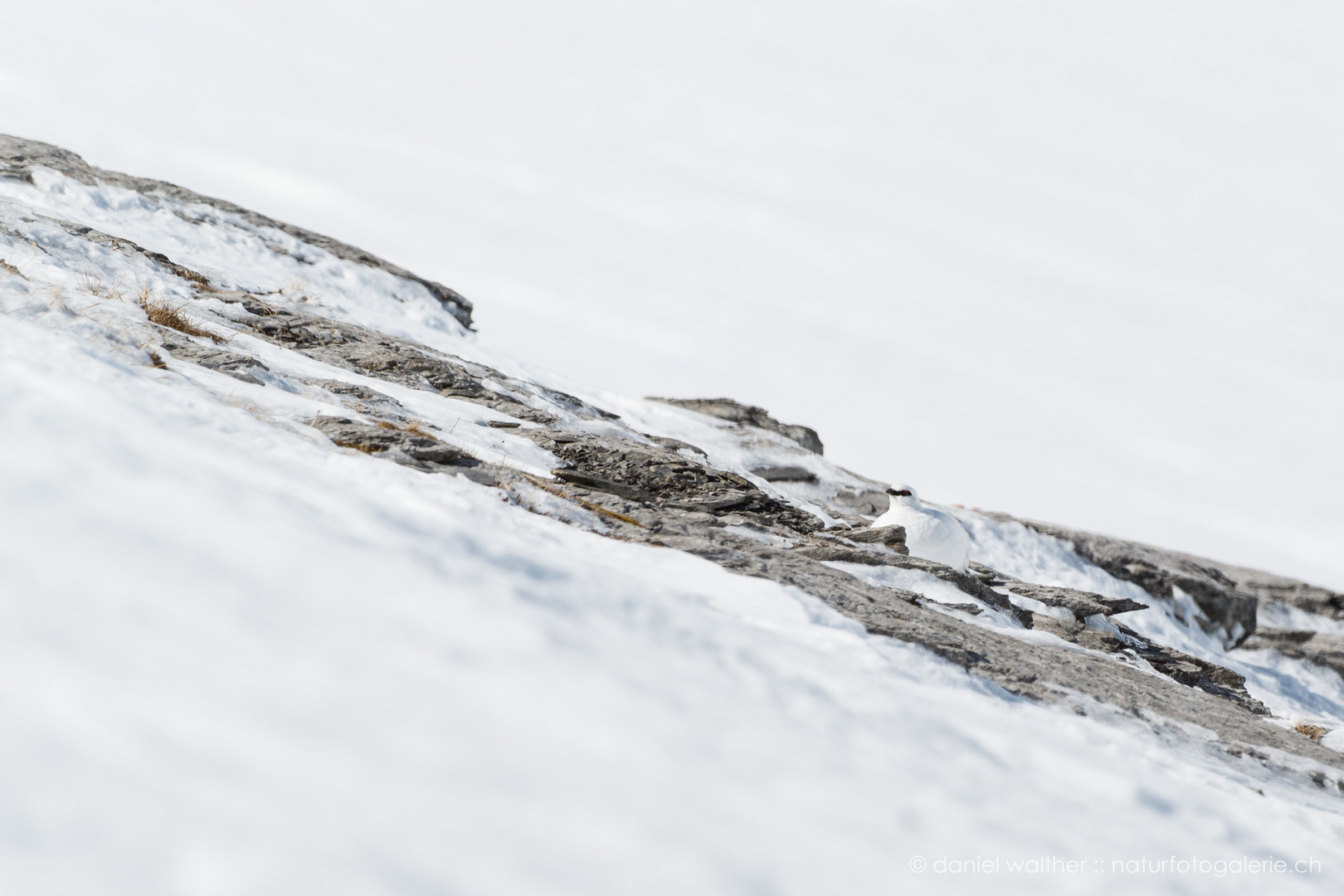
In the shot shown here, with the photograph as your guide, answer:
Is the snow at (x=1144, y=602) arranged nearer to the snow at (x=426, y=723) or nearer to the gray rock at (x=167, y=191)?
the gray rock at (x=167, y=191)

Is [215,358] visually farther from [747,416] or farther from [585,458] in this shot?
[747,416]

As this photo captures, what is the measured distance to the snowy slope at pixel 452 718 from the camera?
2.11m

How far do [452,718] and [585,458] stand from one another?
489 centimetres

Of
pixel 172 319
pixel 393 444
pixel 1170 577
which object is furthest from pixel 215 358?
pixel 1170 577

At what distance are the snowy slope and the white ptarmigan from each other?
3.28 metres

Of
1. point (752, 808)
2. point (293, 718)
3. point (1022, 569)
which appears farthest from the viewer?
point (1022, 569)

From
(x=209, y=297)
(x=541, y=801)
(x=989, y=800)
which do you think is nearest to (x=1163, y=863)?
(x=989, y=800)

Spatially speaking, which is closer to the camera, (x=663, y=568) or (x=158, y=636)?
(x=158, y=636)

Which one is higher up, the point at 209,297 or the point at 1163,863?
the point at 209,297

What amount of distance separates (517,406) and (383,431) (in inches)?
137

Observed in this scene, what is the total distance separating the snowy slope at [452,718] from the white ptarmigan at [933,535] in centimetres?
328

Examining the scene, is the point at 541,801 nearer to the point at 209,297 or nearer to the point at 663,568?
the point at 663,568

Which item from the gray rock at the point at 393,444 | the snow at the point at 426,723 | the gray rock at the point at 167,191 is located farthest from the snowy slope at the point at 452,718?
the gray rock at the point at 167,191

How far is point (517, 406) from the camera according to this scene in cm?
912
